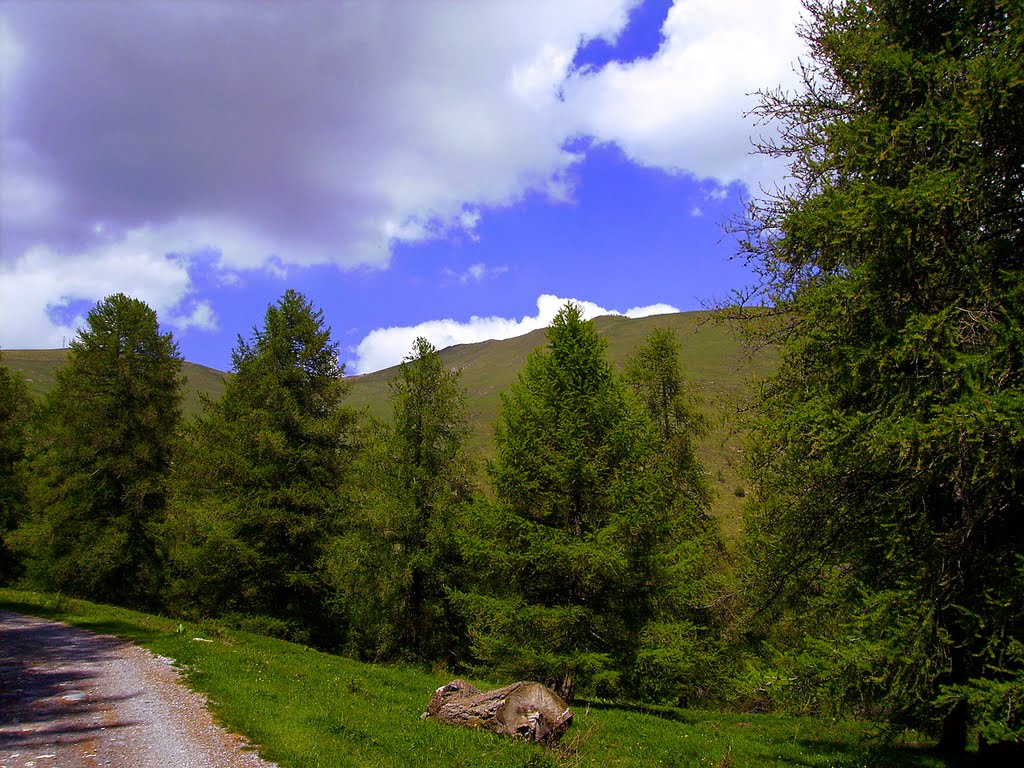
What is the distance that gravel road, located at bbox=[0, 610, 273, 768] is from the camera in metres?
8.23

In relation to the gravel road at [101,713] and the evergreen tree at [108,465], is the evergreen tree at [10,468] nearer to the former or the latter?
the evergreen tree at [108,465]

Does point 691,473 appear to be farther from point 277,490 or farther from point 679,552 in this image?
point 277,490

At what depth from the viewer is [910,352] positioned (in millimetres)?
8227

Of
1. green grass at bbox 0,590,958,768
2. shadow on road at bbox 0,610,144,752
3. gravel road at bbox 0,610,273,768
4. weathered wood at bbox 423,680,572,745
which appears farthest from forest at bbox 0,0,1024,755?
gravel road at bbox 0,610,273,768

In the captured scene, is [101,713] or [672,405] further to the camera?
[672,405]

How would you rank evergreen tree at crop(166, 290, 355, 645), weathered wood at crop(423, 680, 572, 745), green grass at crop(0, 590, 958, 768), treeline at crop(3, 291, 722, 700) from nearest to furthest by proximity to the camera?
green grass at crop(0, 590, 958, 768)
weathered wood at crop(423, 680, 572, 745)
treeline at crop(3, 291, 722, 700)
evergreen tree at crop(166, 290, 355, 645)

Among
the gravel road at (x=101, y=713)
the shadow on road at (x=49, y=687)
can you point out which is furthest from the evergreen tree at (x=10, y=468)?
the gravel road at (x=101, y=713)

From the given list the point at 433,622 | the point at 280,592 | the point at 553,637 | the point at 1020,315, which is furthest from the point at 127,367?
the point at 1020,315

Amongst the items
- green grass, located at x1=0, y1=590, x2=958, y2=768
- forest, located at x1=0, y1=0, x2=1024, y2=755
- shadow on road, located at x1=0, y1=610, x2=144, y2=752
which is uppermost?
forest, located at x1=0, y1=0, x2=1024, y2=755

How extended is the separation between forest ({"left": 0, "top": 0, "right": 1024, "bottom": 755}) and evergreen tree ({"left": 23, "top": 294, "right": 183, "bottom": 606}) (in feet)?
0.47

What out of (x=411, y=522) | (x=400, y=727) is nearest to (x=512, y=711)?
(x=400, y=727)

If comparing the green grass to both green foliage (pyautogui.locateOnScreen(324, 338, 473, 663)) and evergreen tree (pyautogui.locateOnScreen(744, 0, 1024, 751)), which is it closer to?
evergreen tree (pyautogui.locateOnScreen(744, 0, 1024, 751))

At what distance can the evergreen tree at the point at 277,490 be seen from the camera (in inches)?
915

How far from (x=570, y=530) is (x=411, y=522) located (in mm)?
8162
